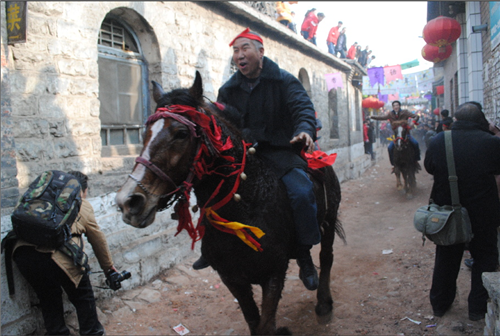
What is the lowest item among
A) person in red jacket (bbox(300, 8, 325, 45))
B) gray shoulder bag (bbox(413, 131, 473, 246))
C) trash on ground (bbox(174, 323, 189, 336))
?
trash on ground (bbox(174, 323, 189, 336))

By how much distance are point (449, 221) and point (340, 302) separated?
1.69 m

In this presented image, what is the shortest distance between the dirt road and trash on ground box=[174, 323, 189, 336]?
0.06 meters

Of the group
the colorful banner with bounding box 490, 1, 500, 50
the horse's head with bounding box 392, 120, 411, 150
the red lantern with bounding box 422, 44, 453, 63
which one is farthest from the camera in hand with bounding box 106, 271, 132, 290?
the red lantern with bounding box 422, 44, 453, 63

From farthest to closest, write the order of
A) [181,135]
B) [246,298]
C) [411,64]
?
[411,64] → [246,298] → [181,135]

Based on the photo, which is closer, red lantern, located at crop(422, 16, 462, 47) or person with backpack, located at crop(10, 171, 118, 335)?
person with backpack, located at crop(10, 171, 118, 335)

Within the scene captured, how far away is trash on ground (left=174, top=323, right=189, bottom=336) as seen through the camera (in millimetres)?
3977

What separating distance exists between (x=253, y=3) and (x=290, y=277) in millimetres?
6700

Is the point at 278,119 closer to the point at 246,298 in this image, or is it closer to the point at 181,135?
the point at 181,135

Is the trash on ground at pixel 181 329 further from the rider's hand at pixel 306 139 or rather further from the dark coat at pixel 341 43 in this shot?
the dark coat at pixel 341 43

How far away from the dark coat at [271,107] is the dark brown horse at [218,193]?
0.24 m

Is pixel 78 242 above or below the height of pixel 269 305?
above

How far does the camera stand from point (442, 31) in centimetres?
718

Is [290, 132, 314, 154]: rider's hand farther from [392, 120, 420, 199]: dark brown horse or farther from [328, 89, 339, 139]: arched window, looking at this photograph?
[328, 89, 339, 139]: arched window

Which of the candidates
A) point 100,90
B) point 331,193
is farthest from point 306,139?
point 100,90
